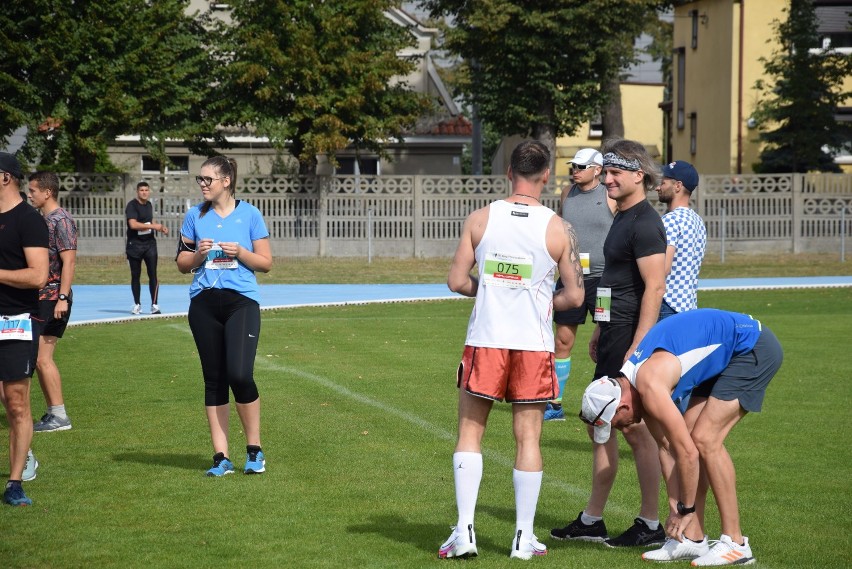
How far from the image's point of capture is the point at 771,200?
3406cm

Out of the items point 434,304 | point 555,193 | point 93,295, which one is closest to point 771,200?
point 555,193

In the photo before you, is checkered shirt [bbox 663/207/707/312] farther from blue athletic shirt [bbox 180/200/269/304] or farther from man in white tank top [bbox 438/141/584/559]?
blue athletic shirt [bbox 180/200/269/304]

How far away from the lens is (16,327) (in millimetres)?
7223

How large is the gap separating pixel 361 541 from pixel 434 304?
1610 cm

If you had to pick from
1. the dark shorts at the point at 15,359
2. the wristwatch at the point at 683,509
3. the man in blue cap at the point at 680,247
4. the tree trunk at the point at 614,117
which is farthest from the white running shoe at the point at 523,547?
the tree trunk at the point at 614,117

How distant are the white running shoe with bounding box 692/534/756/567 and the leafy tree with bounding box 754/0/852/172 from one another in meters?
38.1

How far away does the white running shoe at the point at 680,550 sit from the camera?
19.7 ft

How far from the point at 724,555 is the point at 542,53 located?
31901 millimetres

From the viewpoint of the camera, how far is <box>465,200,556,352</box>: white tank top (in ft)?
19.5

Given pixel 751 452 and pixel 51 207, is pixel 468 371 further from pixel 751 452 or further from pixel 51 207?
pixel 51 207

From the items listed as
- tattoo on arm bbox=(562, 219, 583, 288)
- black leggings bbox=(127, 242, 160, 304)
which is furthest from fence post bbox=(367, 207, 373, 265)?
tattoo on arm bbox=(562, 219, 583, 288)

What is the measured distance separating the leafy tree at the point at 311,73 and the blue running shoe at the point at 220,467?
86.6 ft

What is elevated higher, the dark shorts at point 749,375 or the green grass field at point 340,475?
the dark shorts at point 749,375

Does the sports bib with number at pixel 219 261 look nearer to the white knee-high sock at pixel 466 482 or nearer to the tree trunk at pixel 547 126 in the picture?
the white knee-high sock at pixel 466 482
